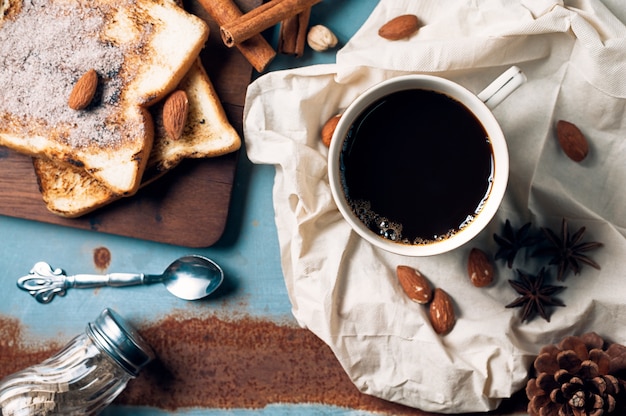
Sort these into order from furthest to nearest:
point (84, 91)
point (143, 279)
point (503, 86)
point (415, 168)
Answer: point (143, 279), point (84, 91), point (415, 168), point (503, 86)

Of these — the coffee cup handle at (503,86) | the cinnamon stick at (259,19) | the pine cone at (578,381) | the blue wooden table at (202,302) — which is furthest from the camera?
the blue wooden table at (202,302)

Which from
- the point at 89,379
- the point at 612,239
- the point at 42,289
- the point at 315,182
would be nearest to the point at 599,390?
the point at 612,239

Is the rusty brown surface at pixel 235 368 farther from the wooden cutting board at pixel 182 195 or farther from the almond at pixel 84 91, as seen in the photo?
the almond at pixel 84 91

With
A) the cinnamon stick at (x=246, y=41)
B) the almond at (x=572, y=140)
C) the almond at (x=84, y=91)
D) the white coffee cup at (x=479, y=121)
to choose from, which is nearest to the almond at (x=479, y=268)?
the white coffee cup at (x=479, y=121)

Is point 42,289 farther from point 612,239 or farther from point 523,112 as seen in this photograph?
point 612,239

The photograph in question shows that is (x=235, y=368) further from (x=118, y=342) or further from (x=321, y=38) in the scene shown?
(x=321, y=38)

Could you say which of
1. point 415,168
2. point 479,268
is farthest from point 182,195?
point 479,268

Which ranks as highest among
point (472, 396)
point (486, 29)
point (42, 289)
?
point (486, 29)
